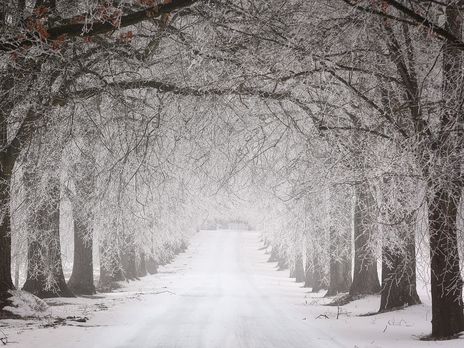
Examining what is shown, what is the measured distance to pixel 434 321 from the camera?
9.86m

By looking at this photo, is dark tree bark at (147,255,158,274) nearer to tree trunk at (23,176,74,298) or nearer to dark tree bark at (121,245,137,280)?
dark tree bark at (121,245,137,280)

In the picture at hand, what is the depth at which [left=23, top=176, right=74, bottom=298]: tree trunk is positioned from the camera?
48.2ft

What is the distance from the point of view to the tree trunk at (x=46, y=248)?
14.7 metres

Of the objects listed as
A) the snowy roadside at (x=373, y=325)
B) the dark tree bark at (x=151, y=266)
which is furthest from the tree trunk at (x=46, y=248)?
the dark tree bark at (x=151, y=266)

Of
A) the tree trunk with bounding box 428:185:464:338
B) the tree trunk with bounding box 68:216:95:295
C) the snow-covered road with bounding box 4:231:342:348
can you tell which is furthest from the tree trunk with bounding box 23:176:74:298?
the tree trunk with bounding box 428:185:464:338

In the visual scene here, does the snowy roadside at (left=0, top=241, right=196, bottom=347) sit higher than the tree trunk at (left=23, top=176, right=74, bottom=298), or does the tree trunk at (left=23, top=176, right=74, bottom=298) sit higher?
the tree trunk at (left=23, top=176, right=74, bottom=298)

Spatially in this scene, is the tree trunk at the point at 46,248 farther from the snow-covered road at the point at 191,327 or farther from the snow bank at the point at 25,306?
the snow-covered road at the point at 191,327

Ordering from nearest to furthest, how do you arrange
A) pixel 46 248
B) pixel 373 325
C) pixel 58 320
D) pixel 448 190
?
pixel 448 190 < pixel 58 320 < pixel 373 325 < pixel 46 248

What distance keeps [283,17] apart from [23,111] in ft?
17.5

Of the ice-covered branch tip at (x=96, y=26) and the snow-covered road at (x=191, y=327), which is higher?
the ice-covered branch tip at (x=96, y=26)

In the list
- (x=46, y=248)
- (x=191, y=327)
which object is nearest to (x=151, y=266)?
(x=46, y=248)

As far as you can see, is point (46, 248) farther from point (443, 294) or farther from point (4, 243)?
point (443, 294)

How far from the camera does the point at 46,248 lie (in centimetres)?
1538

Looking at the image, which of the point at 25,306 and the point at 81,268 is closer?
the point at 25,306
